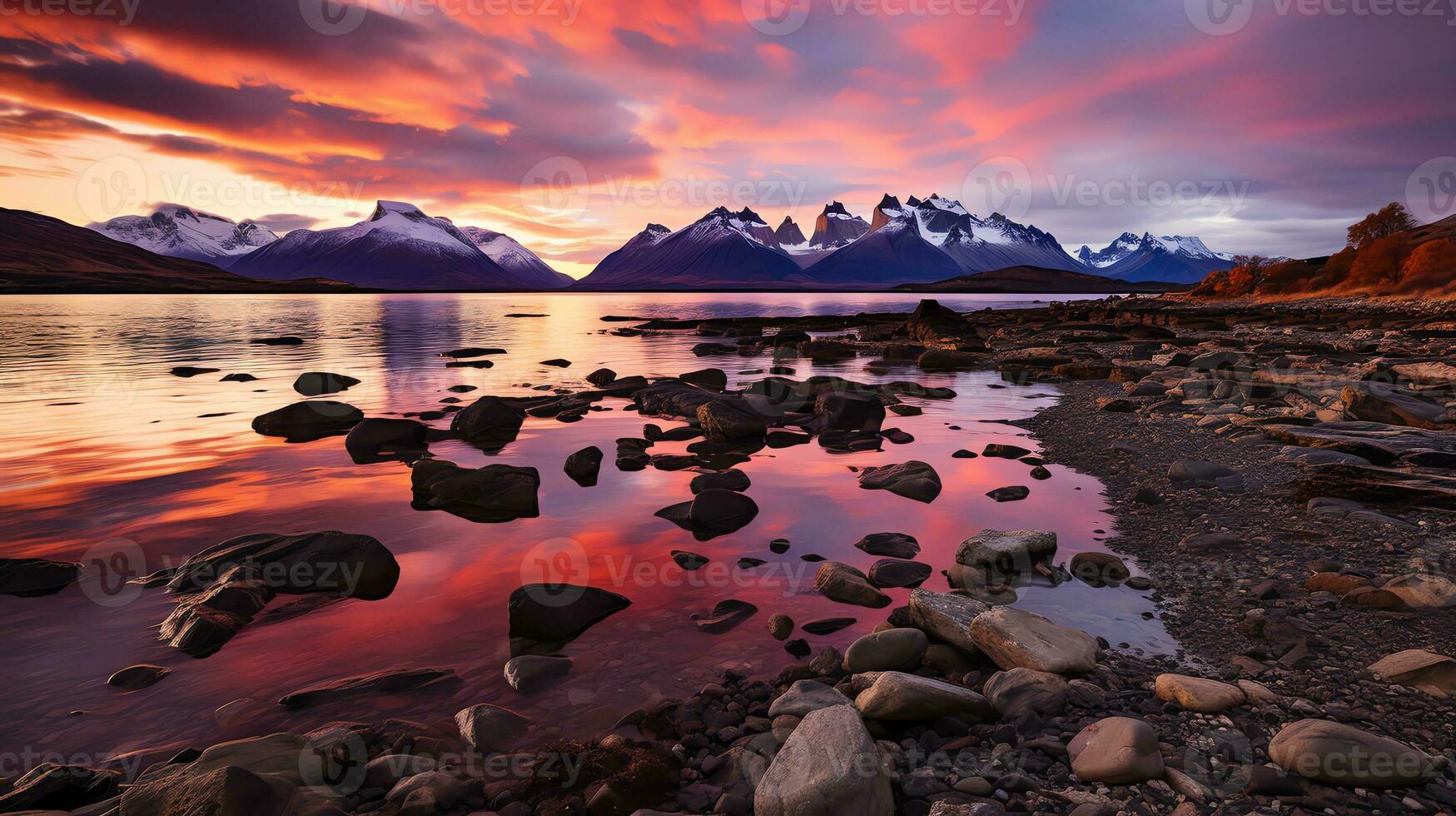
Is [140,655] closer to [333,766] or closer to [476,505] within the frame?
[333,766]

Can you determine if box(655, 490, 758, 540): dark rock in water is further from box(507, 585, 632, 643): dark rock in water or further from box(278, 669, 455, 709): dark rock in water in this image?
box(278, 669, 455, 709): dark rock in water

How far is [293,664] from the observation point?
6059 millimetres

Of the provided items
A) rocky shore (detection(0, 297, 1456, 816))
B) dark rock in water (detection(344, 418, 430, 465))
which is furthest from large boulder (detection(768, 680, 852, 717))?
dark rock in water (detection(344, 418, 430, 465))

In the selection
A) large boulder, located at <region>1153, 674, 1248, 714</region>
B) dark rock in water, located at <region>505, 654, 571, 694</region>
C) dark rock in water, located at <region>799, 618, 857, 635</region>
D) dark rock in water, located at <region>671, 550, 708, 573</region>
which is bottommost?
dark rock in water, located at <region>505, 654, 571, 694</region>

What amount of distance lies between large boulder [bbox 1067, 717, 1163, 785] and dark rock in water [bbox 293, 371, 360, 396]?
27553 millimetres

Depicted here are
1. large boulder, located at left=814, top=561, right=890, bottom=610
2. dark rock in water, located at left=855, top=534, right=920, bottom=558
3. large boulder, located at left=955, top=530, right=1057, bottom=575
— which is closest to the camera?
large boulder, located at left=814, top=561, right=890, bottom=610

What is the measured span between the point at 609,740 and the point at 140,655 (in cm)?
517

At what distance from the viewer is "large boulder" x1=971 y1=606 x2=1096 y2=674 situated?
17.2 ft

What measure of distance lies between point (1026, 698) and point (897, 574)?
286 cm

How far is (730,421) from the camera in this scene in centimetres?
1559

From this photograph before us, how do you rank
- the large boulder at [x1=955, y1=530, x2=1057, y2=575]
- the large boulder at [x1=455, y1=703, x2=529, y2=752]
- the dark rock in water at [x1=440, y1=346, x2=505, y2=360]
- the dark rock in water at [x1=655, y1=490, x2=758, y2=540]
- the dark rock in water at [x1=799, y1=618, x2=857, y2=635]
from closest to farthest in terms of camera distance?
1. the large boulder at [x1=455, y1=703, x2=529, y2=752]
2. the dark rock in water at [x1=799, y1=618, x2=857, y2=635]
3. the large boulder at [x1=955, y1=530, x2=1057, y2=575]
4. the dark rock in water at [x1=655, y1=490, x2=758, y2=540]
5. the dark rock in water at [x1=440, y1=346, x2=505, y2=360]

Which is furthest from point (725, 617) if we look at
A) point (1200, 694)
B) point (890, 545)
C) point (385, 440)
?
point (385, 440)

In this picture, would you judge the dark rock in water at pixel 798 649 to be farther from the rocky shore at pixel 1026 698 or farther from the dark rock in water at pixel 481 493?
the dark rock in water at pixel 481 493

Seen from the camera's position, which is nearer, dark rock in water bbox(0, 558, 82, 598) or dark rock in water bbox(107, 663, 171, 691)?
dark rock in water bbox(107, 663, 171, 691)
